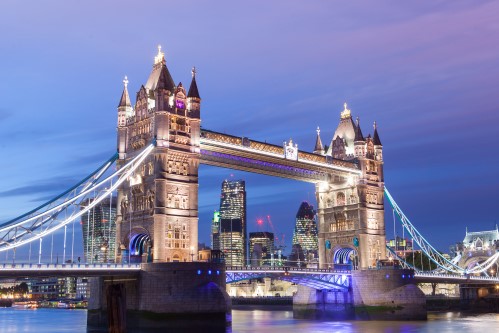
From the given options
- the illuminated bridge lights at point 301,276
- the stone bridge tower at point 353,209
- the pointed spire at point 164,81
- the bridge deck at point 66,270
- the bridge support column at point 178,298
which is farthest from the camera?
the stone bridge tower at point 353,209

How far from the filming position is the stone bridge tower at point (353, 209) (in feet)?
266

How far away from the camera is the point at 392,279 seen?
7388 cm

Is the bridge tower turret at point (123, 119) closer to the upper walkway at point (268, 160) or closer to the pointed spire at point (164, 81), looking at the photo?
the pointed spire at point (164, 81)

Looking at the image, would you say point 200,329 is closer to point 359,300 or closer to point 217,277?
point 217,277

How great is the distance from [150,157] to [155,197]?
423 centimetres

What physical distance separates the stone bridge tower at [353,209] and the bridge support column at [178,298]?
29.4m

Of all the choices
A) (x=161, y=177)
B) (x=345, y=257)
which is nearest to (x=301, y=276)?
(x=345, y=257)

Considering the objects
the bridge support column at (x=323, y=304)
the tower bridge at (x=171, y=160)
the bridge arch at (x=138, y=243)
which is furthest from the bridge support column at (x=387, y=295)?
the bridge arch at (x=138, y=243)

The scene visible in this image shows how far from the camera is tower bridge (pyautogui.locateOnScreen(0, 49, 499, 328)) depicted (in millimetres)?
54562

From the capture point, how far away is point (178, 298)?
53938 millimetres

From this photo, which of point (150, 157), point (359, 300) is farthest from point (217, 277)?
point (359, 300)

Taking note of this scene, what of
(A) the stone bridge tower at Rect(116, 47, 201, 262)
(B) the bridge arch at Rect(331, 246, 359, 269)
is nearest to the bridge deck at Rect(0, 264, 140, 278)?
(A) the stone bridge tower at Rect(116, 47, 201, 262)

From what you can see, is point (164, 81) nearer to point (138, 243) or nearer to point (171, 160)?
point (171, 160)

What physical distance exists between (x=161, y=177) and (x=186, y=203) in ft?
12.0
